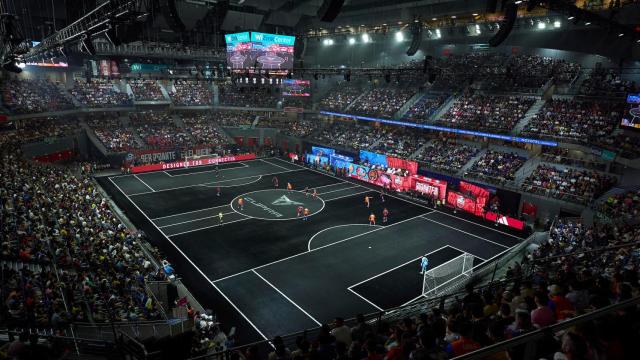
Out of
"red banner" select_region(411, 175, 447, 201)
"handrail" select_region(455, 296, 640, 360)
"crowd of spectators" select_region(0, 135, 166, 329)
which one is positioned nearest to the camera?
"handrail" select_region(455, 296, 640, 360)

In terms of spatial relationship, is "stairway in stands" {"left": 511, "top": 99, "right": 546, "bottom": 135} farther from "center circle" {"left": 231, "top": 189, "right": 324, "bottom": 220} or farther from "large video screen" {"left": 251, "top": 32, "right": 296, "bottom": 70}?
"large video screen" {"left": 251, "top": 32, "right": 296, "bottom": 70}

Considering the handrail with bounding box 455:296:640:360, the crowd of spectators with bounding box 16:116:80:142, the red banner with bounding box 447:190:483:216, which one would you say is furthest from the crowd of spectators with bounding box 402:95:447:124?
the handrail with bounding box 455:296:640:360

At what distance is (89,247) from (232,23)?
36059 mm

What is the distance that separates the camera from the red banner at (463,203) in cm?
3347

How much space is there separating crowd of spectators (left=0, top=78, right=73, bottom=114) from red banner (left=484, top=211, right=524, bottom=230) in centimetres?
4595

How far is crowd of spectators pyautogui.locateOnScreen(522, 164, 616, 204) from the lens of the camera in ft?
96.9

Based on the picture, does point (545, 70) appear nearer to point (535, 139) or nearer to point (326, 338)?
point (535, 139)

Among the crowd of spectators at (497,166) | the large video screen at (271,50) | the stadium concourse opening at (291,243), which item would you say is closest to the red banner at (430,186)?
the stadium concourse opening at (291,243)

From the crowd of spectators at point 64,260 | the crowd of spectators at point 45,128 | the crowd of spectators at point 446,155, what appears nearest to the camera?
the crowd of spectators at point 64,260

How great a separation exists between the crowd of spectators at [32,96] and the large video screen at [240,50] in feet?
73.3

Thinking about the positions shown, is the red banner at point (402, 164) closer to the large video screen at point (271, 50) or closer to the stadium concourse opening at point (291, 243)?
the stadium concourse opening at point (291, 243)

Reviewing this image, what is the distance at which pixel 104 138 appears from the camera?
159 feet

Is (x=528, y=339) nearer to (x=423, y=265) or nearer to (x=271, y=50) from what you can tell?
(x=423, y=265)

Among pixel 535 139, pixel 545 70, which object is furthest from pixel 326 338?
pixel 545 70
